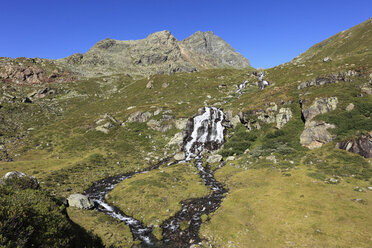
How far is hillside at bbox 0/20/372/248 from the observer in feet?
67.0

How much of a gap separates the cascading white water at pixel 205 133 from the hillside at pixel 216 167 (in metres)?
0.36

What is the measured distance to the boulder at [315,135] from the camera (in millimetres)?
37812

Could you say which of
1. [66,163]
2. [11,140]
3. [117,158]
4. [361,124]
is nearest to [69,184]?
[66,163]

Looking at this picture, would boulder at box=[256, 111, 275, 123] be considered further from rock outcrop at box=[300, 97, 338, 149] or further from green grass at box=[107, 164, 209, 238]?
green grass at box=[107, 164, 209, 238]

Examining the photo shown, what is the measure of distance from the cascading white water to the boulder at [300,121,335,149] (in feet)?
68.3

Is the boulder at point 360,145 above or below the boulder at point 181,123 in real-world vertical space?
below

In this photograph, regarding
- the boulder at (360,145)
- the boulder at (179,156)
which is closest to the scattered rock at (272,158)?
the boulder at (360,145)

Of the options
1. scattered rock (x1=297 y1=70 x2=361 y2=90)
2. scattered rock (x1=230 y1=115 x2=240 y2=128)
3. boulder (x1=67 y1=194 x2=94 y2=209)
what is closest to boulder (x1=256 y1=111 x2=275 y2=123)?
scattered rock (x1=230 y1=115 x2=240 y2=128)

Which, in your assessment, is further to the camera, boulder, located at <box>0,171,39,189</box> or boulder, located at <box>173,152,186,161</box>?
boulder, located at <box>173,152,186,161</box>

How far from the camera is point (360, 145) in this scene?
106 ft

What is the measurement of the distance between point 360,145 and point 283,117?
17.8 meters

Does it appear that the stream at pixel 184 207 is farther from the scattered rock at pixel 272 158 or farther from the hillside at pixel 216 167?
the scattered rock at pixel 272 158

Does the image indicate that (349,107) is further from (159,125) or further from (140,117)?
(140,117)

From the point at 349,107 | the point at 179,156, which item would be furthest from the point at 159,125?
the point at 349,107
